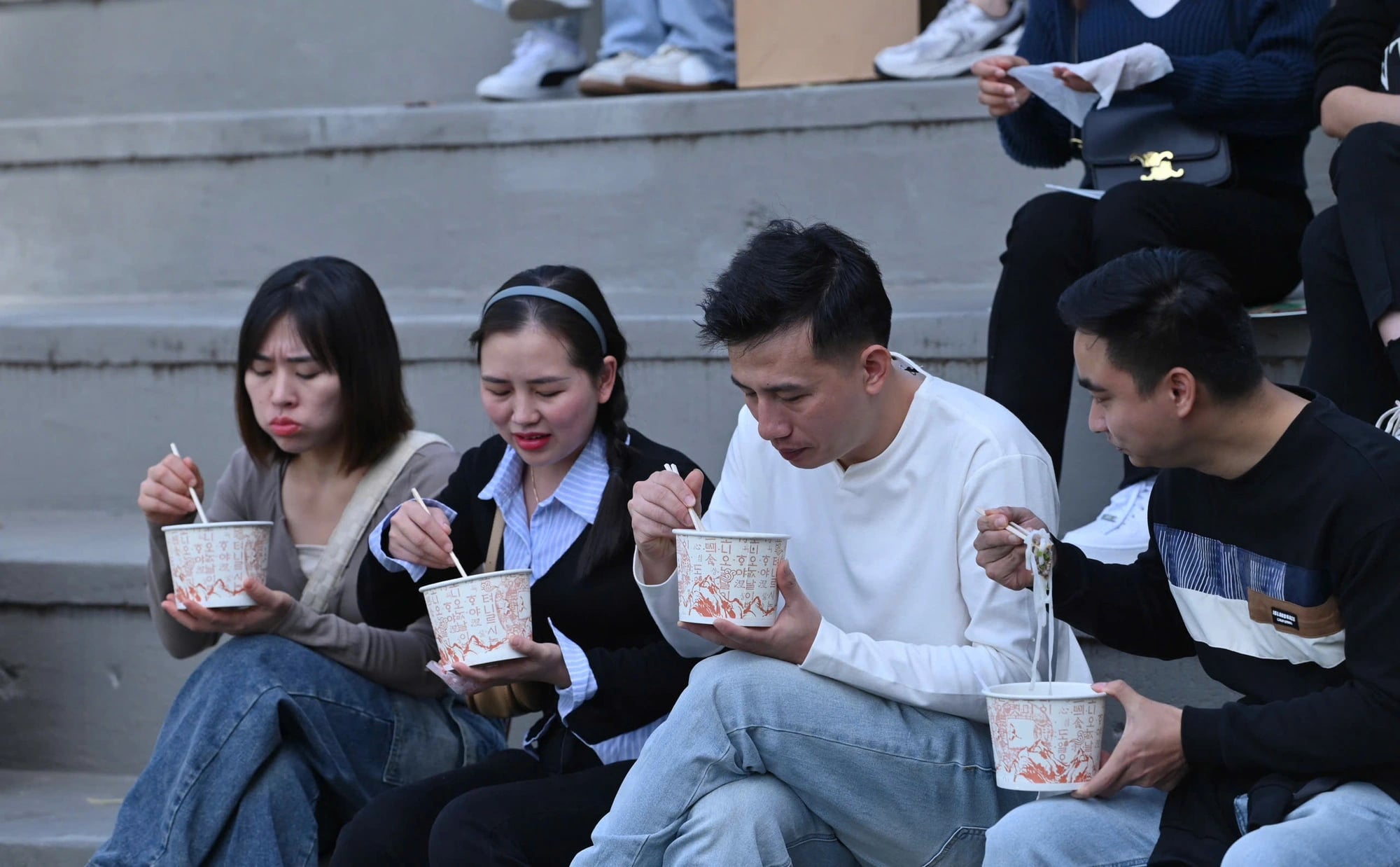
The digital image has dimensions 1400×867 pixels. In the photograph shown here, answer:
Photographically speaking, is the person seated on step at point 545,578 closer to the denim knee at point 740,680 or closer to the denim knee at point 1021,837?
the denim knee at point 740,680

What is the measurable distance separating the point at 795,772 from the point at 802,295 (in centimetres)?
65

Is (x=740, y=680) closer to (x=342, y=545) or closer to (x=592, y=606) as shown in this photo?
(x=592, y=606)

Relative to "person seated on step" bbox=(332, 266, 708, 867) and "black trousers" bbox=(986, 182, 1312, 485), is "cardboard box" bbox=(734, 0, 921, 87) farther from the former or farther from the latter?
"person seated on step" bbox=(332, 266, 708, 867)

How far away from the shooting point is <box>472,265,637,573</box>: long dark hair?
2.49 m

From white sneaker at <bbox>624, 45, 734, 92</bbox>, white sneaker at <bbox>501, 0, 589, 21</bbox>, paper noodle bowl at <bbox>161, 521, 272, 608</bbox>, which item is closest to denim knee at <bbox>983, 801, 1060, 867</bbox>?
paper noodle bowl at <bbox>161, 521, 272, 608</bbox>

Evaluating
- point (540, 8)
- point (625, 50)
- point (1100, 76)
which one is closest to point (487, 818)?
point (1100, 76)

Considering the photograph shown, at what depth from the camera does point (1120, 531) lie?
2758mm

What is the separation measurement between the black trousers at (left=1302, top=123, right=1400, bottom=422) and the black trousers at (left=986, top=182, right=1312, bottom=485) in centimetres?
28

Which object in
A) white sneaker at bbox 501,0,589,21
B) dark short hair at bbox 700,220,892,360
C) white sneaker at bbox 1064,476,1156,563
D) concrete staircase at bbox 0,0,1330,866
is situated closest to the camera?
dark short hair at bbox 700,220,892,360

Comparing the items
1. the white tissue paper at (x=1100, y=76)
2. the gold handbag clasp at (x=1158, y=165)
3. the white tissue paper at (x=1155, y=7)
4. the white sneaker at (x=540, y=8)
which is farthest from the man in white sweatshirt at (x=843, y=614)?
the white sneaker at (x=540, y=8)

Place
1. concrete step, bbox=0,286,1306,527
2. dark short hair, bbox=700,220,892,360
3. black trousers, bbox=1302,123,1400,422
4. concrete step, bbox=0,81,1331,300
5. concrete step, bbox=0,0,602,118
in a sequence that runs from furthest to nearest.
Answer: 1. concrete step, bbox=0,0,602,118
2. concrete step, bbox=0,81,1331,300
3. concrete step, bbox=0,286,1306,527
4. black trousers, bbox=1302,123,1400,422
5. dark short hair, bbox=700,220,892,360

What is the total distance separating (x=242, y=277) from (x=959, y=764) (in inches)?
113

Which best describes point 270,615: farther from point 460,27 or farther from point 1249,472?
point 460,27

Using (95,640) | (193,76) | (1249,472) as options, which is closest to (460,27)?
(193,76)
